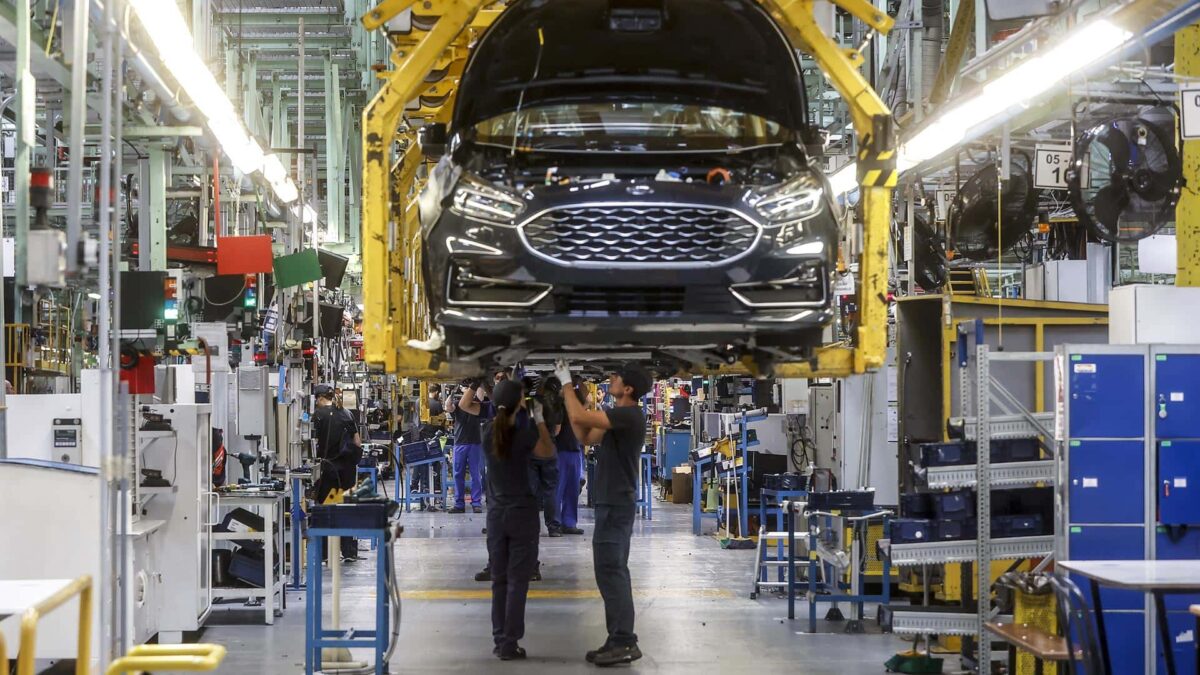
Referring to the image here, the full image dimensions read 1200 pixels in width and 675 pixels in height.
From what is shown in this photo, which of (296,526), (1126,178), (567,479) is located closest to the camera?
(1126,178)

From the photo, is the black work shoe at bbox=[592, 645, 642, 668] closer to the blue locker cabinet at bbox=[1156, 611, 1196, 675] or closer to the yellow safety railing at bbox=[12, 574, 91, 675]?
the blue locker cabinet at bbox=[1156, 611, 1196, 675]

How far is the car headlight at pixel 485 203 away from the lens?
4773 mm

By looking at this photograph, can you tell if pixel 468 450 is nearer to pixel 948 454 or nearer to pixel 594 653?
pixel 594 653

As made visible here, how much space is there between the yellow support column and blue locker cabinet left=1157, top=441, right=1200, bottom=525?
4.42 ft

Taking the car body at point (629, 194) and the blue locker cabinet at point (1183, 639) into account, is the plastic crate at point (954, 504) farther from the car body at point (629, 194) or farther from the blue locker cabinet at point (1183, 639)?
the car body at point (629, 194)

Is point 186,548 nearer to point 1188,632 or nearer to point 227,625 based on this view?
point 227,625

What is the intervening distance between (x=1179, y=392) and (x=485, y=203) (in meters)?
4.06

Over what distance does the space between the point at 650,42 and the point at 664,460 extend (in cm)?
1537

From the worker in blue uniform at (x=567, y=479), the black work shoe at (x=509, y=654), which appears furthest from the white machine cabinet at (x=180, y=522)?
the worker in blue uniform at (x=567, y=479)

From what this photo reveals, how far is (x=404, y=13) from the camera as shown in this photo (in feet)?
19.1

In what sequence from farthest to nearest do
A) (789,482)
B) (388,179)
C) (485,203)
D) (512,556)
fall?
(789,482) → (512,556) → (388,179) → (485,203)

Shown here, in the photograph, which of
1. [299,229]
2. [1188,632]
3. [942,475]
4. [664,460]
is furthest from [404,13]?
[664,460]

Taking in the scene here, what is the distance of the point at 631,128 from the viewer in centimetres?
533

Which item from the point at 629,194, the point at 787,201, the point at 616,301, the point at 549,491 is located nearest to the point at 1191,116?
the point at 787,201
